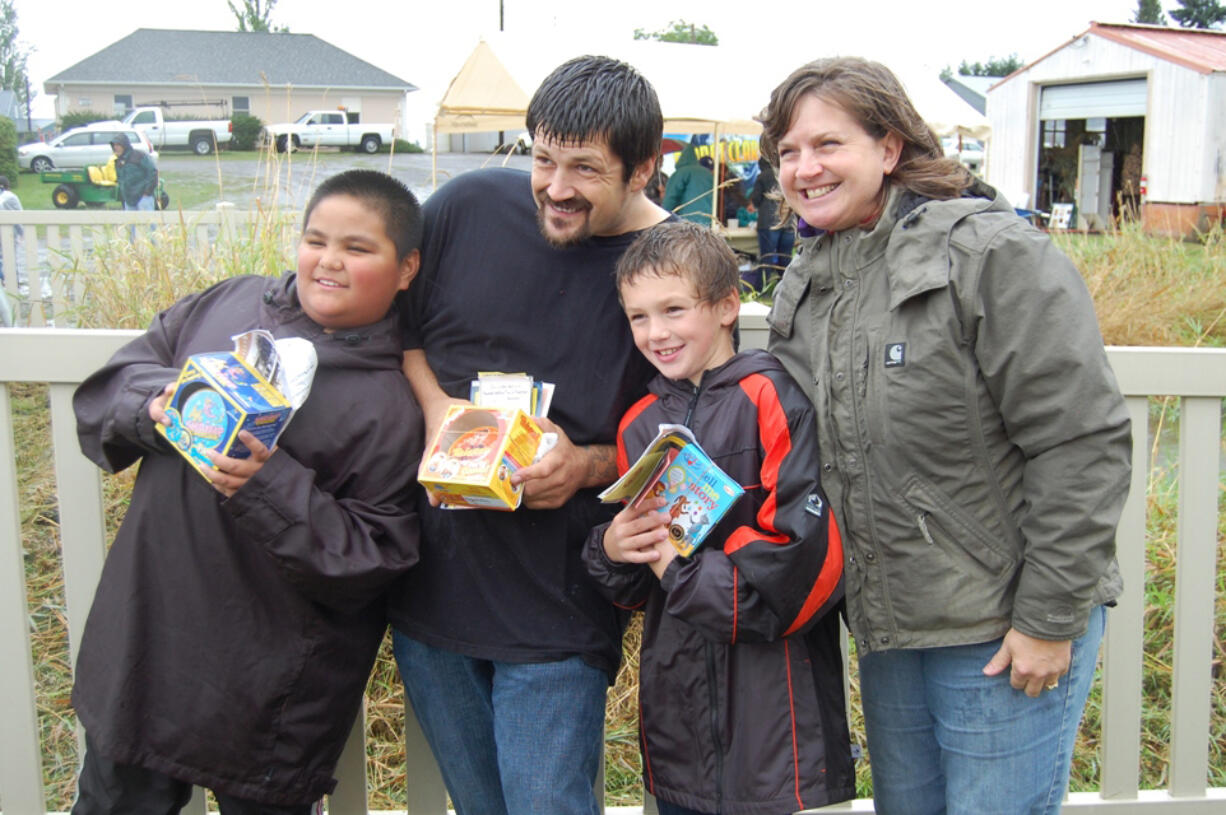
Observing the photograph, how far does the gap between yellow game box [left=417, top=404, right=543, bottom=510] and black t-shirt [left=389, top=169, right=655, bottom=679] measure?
148 mm

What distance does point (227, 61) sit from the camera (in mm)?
60594

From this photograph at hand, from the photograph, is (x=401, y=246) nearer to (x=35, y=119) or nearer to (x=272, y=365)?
(x=272, y=365)

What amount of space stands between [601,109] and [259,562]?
Result: 43.9 inches

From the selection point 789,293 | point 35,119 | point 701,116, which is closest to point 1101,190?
point 701,116

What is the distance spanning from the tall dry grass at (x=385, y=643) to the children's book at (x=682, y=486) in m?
1.57

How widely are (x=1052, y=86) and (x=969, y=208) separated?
31184 mm

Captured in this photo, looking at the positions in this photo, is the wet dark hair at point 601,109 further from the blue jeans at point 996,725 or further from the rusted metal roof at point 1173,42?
the rusted metal roof at point 1173,42

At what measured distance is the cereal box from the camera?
1667mm

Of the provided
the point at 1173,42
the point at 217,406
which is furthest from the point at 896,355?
the point at 1173,42

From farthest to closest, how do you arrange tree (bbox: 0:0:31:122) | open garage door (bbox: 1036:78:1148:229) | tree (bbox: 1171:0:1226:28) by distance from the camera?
1. tree (bbox: 1171:0:1226:28)
2. tree (bbox: 0:0:31:122)
3. open garage door (bbox: 1036:78:1148:229)

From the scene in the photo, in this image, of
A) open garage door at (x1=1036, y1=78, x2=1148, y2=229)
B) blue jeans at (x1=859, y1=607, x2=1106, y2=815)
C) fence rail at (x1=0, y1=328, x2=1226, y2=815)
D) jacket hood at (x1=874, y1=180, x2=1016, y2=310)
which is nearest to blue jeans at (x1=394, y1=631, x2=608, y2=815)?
fence rail at (x1=0, y1=328, x2=1226, y2=815)

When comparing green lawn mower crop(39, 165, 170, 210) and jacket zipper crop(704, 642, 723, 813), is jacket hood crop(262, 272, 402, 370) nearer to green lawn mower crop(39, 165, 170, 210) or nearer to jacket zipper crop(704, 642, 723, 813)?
jacket zipper crop(704, 642, 723, 813)

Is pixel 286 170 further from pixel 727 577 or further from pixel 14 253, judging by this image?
pixel 727 577

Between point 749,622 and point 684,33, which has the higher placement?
point 684,33
